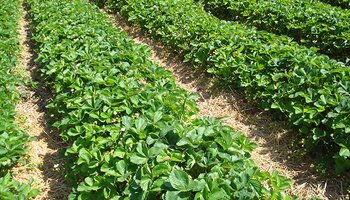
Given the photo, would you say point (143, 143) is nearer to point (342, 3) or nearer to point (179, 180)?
point (179, 180)

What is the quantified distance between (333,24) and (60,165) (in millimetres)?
5264

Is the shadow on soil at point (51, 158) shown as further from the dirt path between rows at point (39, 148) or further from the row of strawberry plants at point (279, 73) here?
the row of strawberry plants at point (279, 73)

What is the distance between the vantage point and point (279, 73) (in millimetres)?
4238

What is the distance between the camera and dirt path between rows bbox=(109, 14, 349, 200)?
3.36m

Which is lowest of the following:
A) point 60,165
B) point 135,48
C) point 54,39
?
point 60,165

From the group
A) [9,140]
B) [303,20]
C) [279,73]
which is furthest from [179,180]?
[303,20]

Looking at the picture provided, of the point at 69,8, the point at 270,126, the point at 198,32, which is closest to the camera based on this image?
the point at 270,126

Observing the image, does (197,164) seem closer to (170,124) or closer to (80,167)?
(170,124)

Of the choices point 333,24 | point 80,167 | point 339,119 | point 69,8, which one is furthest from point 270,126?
point 69,8

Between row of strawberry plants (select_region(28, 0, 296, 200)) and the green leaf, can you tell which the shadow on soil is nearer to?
row of strawberry plants (select_region(28, 0, 296, 200))

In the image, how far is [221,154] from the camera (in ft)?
8.07

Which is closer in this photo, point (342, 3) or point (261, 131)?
point (261, 131)

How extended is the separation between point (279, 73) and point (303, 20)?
10.2ft

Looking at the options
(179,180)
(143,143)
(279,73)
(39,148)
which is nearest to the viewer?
(179,180)
